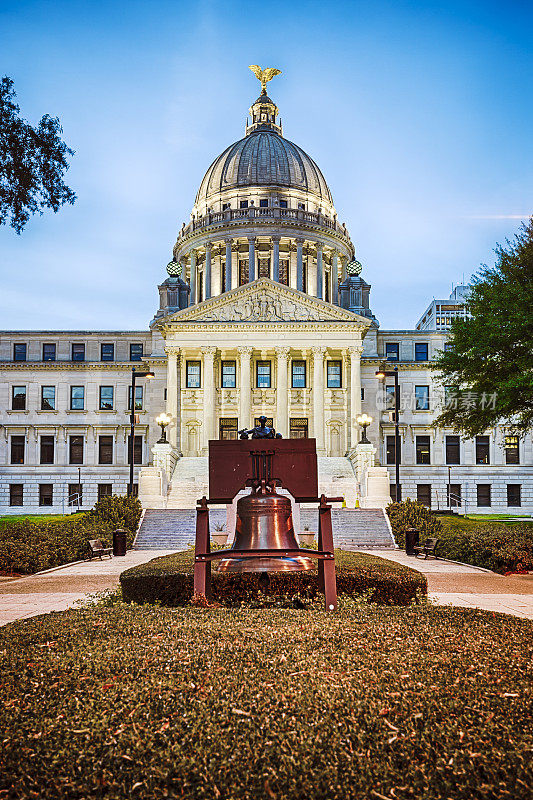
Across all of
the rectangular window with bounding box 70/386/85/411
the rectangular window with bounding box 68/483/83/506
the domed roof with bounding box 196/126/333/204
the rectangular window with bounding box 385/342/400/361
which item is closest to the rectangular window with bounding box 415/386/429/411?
the rectangular window with bounding box 385/342/400/361

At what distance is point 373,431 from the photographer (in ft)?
239

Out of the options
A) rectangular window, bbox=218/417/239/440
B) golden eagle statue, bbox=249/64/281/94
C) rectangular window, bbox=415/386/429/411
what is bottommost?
Answer: rectangular window, bbox=218/417/239/440

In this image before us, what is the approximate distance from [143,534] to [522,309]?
19.8 m

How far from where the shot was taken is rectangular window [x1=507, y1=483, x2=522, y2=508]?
73688mm

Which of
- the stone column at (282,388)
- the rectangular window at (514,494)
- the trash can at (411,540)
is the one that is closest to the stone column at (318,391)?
the stone column at (282,388)

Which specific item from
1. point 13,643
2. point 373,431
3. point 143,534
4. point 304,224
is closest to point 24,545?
point 143,534

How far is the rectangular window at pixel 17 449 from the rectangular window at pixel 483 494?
47.5m

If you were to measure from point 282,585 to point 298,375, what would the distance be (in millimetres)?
59428

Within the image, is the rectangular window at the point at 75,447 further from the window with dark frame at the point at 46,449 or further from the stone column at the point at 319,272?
the stone column at the point at 319,272

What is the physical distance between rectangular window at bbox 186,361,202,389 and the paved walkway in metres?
46.1

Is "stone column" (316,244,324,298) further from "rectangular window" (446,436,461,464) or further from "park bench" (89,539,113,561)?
"park bench" (89,539,113,561)

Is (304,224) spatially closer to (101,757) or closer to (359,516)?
(359,516)

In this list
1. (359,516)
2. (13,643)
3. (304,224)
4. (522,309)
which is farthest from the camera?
(304,224)

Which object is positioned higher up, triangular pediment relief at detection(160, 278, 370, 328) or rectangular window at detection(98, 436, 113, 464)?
triangular pediment relief at detection(160, 278, 370, 328)
